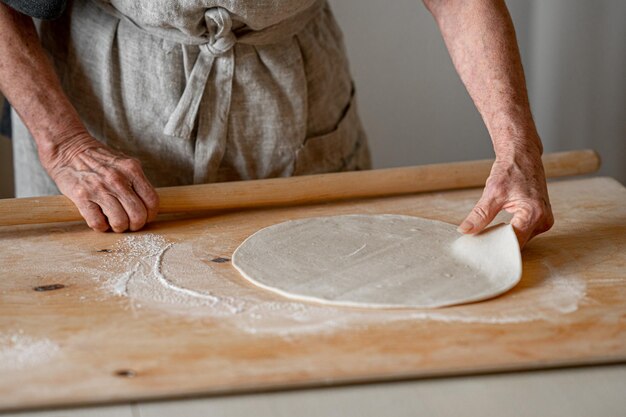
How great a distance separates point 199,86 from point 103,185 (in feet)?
0.90

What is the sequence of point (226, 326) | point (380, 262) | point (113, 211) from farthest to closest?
1. point (113, 211)
2. point (380, 262)
3. point (226, 326)

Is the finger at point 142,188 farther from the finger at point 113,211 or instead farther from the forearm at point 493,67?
the forearm at point 493,67

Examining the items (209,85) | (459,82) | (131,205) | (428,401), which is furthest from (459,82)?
(428,401)

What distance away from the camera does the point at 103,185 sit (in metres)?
1.45

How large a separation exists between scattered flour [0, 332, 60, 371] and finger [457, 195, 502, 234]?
2.23 feet

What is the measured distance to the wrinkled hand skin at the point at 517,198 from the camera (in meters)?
1.34

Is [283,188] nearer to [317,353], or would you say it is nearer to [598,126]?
Answer: [317,353]

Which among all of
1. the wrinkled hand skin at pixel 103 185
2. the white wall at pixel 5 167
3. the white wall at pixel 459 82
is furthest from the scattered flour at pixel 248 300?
the white wall at pixel 459 82

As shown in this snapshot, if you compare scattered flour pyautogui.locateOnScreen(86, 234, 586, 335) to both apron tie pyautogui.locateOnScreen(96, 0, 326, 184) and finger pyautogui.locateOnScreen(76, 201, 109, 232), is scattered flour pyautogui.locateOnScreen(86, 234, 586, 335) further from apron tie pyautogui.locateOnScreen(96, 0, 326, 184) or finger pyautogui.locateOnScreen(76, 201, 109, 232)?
apron tie pyautogui.locateOnScreen(96, 0, 326, 184)

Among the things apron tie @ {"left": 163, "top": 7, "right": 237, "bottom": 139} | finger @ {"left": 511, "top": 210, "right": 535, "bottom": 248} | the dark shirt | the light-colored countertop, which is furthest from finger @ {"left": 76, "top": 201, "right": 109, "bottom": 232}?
finger @ {"left": 511, "top": 210, "right": 535, "bottom": 248}

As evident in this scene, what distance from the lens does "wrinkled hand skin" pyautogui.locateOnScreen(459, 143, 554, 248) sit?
1345 millimetres

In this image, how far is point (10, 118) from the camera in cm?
192

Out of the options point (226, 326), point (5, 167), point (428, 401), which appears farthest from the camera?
point (5, 167)

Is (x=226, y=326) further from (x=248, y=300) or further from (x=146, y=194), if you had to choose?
(x=146, y=194)
